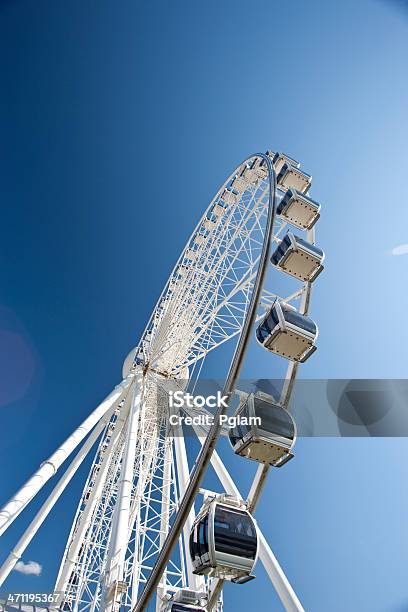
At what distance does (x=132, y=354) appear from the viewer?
13.2m

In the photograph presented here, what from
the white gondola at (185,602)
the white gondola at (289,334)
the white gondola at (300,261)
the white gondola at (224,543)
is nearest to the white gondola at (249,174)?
the white gondola at (300,261)

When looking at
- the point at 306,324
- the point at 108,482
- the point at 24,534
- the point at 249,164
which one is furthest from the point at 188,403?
the point at 249,164

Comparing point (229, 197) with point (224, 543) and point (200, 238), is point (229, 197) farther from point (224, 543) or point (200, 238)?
point (224, 543)

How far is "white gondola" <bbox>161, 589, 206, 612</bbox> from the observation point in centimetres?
423

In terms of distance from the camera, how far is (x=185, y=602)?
14.1 ft

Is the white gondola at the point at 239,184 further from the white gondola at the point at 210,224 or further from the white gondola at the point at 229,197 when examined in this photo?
the white gondola at the point at 210,224


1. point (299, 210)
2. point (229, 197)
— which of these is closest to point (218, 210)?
point (229, 197)

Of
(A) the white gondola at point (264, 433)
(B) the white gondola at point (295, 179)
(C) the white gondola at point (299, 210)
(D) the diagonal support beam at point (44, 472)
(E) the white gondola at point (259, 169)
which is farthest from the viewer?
(E) the white gondola at point (259, 169)

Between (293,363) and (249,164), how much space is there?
6.99 metres

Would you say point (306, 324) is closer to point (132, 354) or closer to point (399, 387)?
point (399, 387)

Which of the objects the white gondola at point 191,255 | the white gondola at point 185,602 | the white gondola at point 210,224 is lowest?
the white gondola at point 185,602

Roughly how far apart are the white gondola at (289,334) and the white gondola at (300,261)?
108 centimetres

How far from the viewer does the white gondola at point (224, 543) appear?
3885 mm

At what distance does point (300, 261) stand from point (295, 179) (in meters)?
2.72
